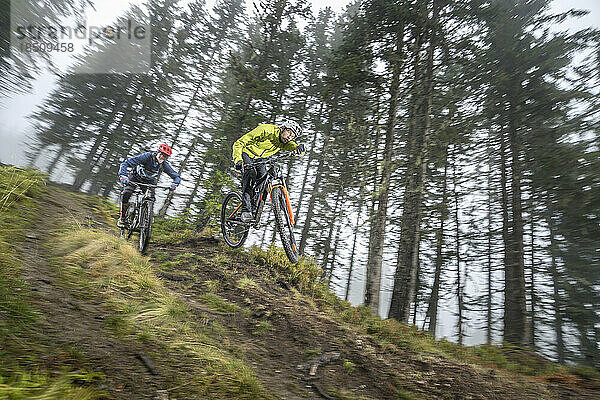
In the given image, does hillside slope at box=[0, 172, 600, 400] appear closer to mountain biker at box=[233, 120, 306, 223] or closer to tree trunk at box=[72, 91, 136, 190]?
mountain biker at box=[233, 120, 306, 223]

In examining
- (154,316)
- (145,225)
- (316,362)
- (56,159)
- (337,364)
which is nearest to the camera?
(154,316)

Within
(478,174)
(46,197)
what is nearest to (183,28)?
(46,197)

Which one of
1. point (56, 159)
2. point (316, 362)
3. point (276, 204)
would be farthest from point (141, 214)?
point (56, 159)

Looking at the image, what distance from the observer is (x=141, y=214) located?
7652 mm

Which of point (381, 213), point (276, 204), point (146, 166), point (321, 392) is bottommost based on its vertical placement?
point (321, 392)

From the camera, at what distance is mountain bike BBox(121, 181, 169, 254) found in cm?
751

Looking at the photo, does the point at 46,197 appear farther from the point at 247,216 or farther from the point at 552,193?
the point at 552,193

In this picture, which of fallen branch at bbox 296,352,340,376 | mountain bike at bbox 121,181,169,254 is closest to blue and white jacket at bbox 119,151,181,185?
mountain bike at bbox 121,181,169,254

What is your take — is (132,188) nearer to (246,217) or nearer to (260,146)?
(246,217)

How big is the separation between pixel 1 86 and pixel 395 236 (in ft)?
74.0

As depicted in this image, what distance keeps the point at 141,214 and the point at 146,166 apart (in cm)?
131

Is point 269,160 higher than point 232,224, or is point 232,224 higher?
point 269,160

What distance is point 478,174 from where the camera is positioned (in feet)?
27.9

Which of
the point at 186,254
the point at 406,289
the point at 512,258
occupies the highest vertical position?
the point at 512,258
